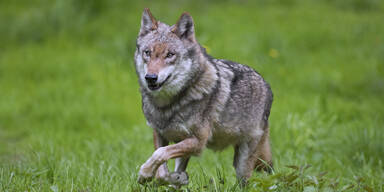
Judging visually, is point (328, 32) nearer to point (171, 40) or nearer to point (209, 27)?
point (209, 27)

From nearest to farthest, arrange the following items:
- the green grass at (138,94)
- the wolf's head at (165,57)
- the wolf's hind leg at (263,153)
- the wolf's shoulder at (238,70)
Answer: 1. the wolf's head at (165,57)
2. the wolf's shoulder at (238,70)
3. the wolf's hind leg at (263,153)
4. the green grass at (138,94)

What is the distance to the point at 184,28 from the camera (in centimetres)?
416

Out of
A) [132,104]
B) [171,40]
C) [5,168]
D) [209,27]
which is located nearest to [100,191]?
[5,168]

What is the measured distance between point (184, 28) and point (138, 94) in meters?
4.66

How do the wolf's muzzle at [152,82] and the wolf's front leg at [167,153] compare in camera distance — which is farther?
the wolf's muzzle at [152,82]

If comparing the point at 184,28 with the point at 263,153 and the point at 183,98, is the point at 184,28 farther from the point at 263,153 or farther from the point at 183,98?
the point at 263,153

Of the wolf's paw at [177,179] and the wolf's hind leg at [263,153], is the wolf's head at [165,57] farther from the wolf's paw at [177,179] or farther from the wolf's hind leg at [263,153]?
the wolf's hind leg at [263,153]

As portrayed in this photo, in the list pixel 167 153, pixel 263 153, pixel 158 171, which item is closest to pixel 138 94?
pixel 263 153

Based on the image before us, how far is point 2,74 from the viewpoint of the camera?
32.6 feet

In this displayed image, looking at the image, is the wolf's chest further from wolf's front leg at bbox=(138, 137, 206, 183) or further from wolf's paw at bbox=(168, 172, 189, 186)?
wolf's paw at bbox=(168, 172, 189, 186)

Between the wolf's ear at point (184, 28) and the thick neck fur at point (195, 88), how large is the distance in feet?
0.44

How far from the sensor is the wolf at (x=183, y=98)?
3.90m

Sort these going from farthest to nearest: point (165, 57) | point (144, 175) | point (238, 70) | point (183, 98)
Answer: point (238, 70) → point (183, 98) → point (165, 57) → point (144, 175)

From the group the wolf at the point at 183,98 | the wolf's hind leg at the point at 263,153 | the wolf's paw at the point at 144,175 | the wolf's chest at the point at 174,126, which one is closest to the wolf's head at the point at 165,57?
the wolf at the point at 183,98
